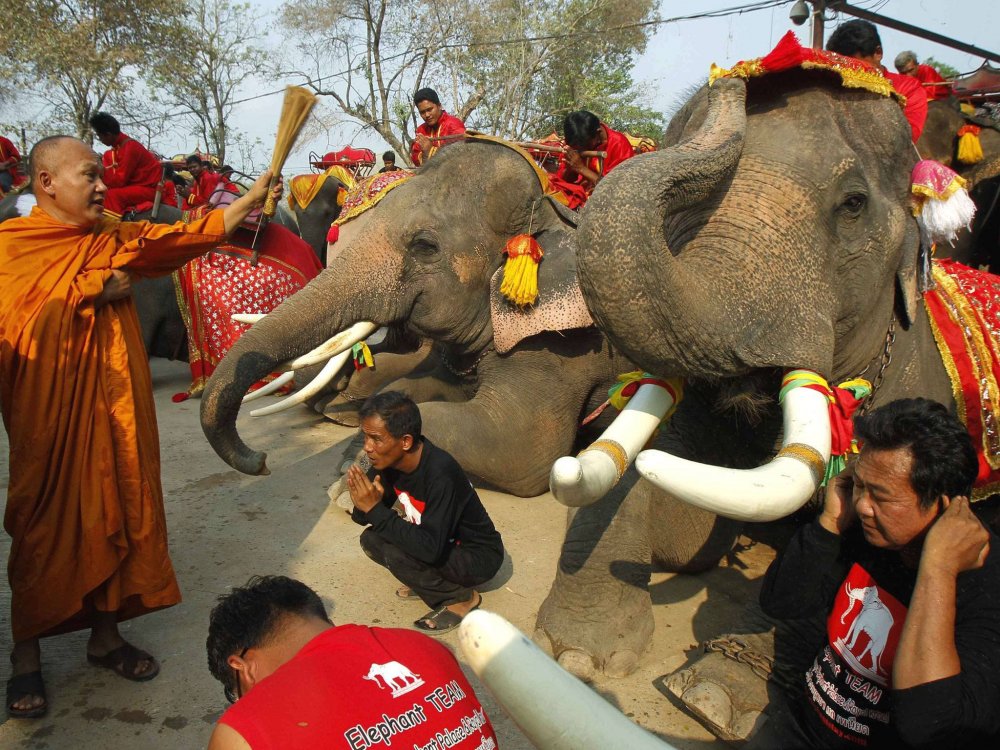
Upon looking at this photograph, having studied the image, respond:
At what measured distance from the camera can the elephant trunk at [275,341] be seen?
323 centimetres

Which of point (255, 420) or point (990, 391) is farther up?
point (990, 391)

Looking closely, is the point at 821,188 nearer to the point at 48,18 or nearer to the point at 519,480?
the point at 519,480

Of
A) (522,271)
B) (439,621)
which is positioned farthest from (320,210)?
(439,621)

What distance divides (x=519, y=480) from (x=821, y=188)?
2.22 m

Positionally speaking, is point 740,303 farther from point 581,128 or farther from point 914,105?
point 581,128

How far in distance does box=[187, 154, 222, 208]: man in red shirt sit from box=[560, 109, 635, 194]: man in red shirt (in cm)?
455

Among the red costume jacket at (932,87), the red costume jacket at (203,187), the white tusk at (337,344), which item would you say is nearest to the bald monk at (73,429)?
the white tusk at (337,344)

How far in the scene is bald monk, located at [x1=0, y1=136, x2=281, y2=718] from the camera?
8.46 feet

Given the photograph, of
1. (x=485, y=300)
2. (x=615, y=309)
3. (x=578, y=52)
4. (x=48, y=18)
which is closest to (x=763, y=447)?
(x=615, y=309)

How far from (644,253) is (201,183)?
7.74 meters

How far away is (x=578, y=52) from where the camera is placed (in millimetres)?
25438

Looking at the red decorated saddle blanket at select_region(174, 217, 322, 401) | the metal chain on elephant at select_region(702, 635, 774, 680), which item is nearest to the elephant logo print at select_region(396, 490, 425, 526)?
the metal chain on elephant at select_region(702, 635, 774, 680)

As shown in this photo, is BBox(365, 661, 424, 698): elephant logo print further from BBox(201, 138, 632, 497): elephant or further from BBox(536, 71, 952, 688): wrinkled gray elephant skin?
BBox(201, 138, 632, 497): elephant

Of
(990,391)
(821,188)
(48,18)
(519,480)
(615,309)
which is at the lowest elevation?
(519,480)
